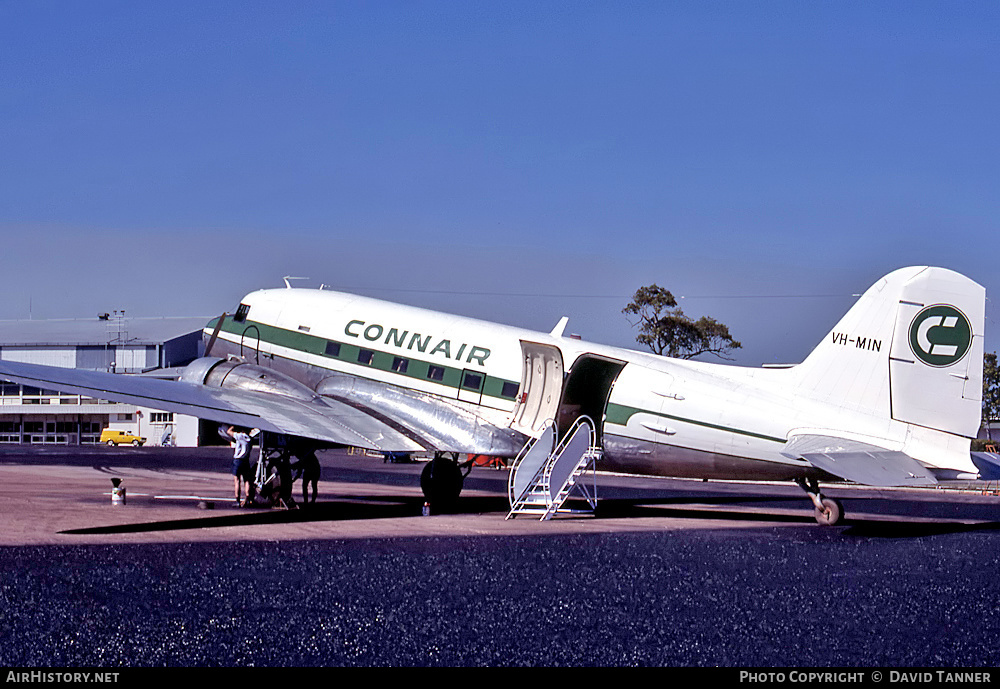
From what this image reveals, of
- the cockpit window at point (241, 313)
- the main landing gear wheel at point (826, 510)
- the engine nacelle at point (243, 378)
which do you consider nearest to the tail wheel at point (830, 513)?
the main landing gear wheel at point (826, 510)

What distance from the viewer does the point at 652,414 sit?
68.2ft

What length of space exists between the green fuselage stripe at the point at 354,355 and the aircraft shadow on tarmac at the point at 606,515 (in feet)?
9.13

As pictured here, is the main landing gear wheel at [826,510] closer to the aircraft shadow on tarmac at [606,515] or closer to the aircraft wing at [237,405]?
the aircraft shadow on tarmac at [606,515]

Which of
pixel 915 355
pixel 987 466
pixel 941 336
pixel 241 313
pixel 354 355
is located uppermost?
pixel 941 336

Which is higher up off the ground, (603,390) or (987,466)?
(603,390)

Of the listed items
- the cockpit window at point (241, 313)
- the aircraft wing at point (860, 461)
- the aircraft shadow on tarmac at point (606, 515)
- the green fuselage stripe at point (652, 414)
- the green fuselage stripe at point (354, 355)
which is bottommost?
the aircraft shadow on tarmac at point (606, 515)

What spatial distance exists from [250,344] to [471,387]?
5.84m

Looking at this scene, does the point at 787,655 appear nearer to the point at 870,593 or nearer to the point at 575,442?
the point at 870,593

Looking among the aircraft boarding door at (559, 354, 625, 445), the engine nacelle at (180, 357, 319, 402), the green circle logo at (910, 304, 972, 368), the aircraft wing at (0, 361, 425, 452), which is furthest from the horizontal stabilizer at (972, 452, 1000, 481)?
the engine nacelle at (180, 357, 319, 402)

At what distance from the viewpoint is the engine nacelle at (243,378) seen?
2288cm

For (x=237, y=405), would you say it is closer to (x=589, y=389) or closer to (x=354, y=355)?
(x=354, y=355)

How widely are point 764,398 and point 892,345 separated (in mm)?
2416

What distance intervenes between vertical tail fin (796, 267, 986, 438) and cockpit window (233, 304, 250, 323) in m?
13.2

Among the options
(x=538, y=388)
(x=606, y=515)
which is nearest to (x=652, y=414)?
(x=538, y=388)
